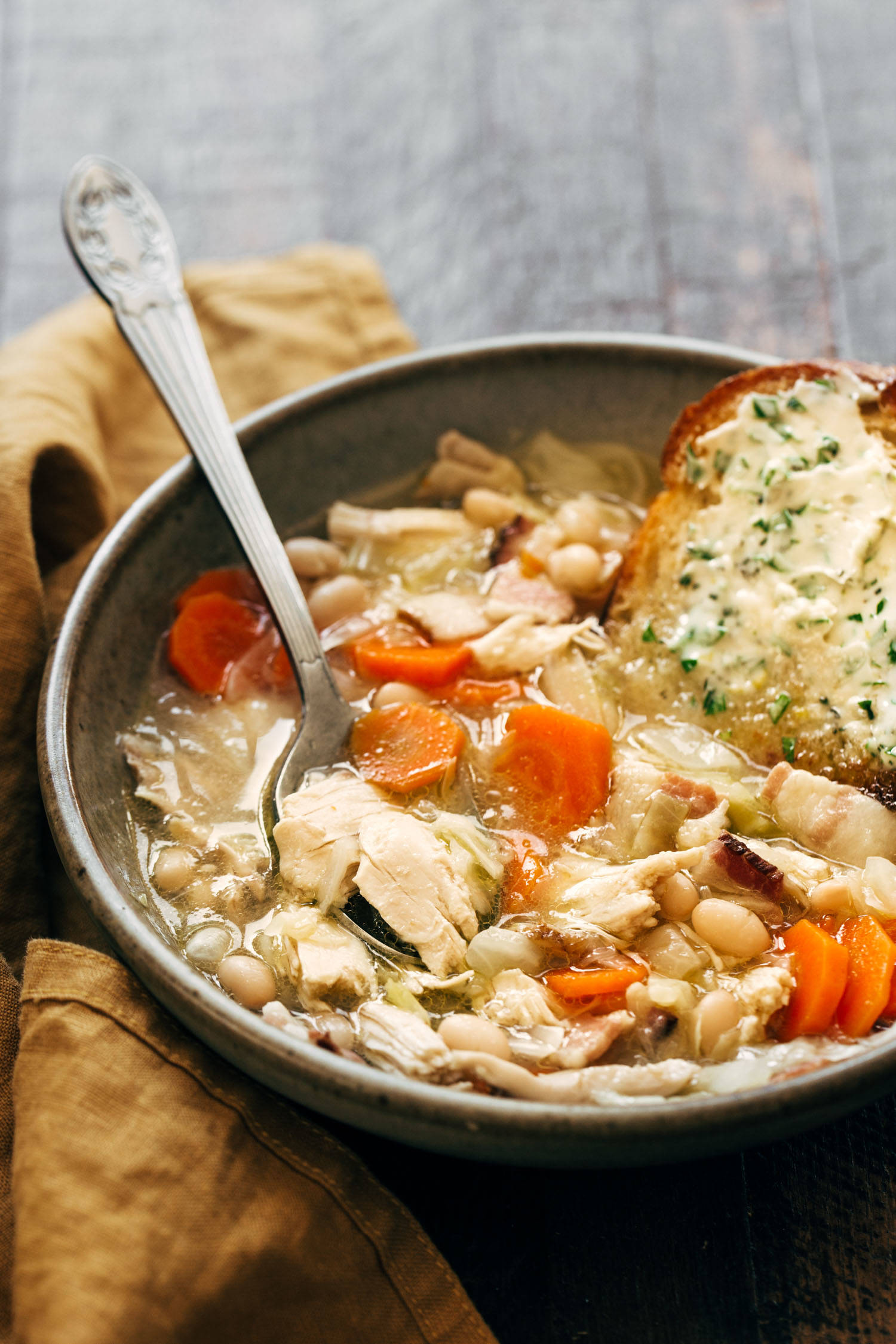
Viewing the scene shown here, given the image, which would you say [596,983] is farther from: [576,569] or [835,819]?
[576,569]

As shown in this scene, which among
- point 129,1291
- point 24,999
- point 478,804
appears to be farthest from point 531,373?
point 129,1291

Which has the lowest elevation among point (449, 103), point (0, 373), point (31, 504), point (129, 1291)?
point (129, 1291)

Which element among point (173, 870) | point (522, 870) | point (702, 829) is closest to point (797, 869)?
point (702, 829)

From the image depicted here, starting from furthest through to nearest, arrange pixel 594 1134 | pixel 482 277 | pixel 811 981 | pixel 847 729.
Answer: pixel 482 277 → pixel 847 729 → pixel 811 981 → pixel 594 1134

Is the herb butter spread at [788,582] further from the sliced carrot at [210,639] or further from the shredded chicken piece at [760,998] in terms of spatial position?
the sliced carrot at [210,639]

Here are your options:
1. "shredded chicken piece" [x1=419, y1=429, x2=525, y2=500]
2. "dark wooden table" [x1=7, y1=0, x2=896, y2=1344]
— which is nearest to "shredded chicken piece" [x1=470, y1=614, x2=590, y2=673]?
"shredded chicken piece" [x1=419, y1=429, x2=525, y2=500]

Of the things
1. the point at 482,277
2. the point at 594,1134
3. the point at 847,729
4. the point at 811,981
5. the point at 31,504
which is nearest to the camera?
the point at 594,1134

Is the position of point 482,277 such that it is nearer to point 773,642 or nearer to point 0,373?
point 0,373

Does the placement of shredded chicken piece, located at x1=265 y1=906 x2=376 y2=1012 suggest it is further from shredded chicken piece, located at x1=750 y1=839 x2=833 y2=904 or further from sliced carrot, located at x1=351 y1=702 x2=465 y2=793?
shredded chicken piece, located at x1=750 y1=839 x2=833 y2=904
